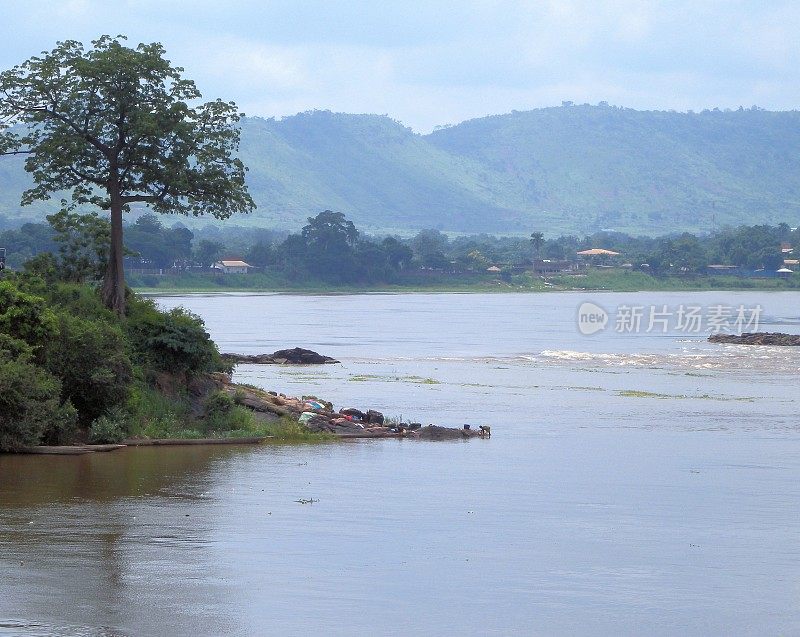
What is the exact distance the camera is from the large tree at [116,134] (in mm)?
27859

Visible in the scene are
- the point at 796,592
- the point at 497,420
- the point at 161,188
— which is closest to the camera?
the point at 796,592

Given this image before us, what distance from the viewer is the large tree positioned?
27.9 m

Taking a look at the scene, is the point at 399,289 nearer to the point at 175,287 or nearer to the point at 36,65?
the point at 175,287

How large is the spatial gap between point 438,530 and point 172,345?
10.9m

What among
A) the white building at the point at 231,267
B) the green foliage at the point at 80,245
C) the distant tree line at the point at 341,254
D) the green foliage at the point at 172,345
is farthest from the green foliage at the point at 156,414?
the white building at the point at 231,267

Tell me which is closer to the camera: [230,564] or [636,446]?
[230,564]

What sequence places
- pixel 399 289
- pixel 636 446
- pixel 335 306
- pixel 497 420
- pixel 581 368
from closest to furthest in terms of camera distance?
pixel 636 446 < pixel 497 420 < pixel 581 368 < pixel 335 306 < pixel 399 289

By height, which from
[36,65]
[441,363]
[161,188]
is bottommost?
[441,363]

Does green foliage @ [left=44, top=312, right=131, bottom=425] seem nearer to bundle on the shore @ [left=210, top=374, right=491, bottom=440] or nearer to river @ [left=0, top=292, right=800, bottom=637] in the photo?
river @ [left=0, top=292, right=800, bottom=637]

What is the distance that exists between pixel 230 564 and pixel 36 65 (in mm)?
17235

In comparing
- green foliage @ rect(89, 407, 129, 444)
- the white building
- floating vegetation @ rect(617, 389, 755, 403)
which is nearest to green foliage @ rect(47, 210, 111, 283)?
green foliage @ rect(89, 407, 129, 444)

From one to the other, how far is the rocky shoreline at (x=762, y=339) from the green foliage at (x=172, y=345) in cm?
4457

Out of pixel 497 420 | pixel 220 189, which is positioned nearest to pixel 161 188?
pixel 220 189

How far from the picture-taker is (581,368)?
5044 cm
